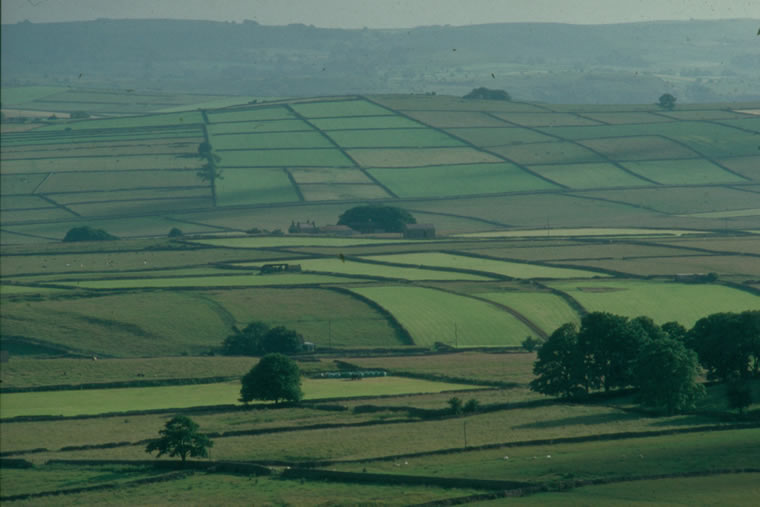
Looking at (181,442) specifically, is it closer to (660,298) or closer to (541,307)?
(541,307)

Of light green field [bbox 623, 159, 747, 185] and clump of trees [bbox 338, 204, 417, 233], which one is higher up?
light green field [bbox 623, 159, 747, 185]

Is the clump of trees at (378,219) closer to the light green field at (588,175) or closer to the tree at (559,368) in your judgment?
the light green field at (588,175)

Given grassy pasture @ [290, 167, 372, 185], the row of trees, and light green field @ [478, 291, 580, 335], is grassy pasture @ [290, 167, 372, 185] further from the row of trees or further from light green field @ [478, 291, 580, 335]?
the row of trees

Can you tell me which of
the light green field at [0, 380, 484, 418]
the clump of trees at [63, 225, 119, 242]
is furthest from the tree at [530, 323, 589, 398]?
the clump of trees at [63, 225, 119, 242]

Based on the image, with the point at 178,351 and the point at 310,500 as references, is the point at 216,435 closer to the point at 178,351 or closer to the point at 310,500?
the point at 310,500

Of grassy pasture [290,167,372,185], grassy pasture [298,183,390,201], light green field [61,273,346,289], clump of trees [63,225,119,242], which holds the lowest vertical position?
light green field [61,273,346,289]

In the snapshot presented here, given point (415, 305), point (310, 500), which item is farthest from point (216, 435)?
point (415, 305)
